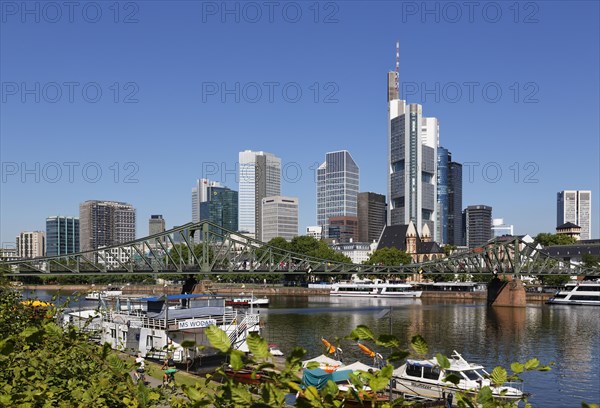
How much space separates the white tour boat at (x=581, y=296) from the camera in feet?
433

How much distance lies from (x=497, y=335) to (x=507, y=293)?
56.7 meters

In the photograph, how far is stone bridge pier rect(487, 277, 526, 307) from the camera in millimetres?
133375

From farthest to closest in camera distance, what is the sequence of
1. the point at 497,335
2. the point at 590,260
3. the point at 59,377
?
the point at 590,260
the point at 497,335
the point at 59,377

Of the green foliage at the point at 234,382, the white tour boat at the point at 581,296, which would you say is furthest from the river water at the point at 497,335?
the green foliage at the point at 234,382

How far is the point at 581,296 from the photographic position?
133625 millimetres

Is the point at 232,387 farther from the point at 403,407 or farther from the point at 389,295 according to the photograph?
the point at 389,295

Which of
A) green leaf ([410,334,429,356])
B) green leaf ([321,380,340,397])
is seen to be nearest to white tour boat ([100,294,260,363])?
green leaf ([410,334,429,356])

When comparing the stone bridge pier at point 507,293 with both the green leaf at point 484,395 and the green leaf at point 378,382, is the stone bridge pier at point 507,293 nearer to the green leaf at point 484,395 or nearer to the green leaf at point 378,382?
the green leaf at point 484,395

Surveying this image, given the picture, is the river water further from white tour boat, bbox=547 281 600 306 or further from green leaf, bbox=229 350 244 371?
green leaf, bbox=229 350 244 371

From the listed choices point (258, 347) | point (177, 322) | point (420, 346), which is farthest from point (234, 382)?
point (177, 322)

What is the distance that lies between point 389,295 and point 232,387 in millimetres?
172429

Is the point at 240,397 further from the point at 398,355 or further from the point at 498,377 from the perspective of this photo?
the point at 498,377

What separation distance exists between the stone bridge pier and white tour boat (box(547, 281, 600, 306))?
329 inches

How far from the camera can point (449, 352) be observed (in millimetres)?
66188
